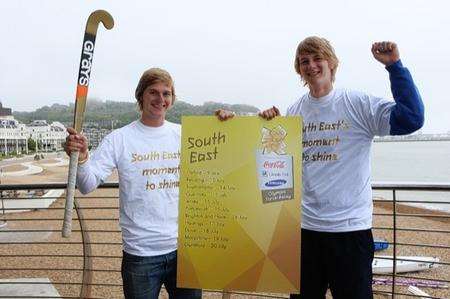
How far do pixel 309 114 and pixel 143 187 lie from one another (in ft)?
2.74

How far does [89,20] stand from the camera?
79.8 inches

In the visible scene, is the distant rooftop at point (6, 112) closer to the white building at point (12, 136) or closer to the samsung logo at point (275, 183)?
the white building at point (12, 136)

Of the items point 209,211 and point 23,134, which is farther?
point 23,134

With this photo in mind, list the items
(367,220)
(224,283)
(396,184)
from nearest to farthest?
(367,220), (224,283), (396,184)

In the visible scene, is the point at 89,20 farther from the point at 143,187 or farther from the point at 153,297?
the point at 153,297

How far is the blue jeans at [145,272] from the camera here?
1998 mm

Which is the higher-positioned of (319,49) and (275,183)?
(319,49)

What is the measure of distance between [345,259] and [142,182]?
0.97m

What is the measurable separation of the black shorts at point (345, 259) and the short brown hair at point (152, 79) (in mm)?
965

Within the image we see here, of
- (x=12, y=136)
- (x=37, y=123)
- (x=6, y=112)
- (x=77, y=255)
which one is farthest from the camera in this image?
(x=37, y=123)

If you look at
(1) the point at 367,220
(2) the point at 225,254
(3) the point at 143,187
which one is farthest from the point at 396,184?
(3) the point at 143,187

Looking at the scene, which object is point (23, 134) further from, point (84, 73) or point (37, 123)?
point (84, 73)

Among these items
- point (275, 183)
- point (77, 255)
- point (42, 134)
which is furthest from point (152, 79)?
point (42, 134)

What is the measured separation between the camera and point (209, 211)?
2139 millimetres
